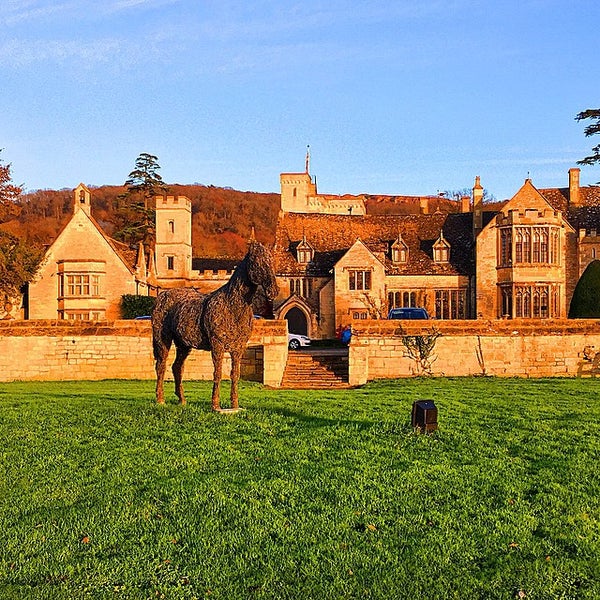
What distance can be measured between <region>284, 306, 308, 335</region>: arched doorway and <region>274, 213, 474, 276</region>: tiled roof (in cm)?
279

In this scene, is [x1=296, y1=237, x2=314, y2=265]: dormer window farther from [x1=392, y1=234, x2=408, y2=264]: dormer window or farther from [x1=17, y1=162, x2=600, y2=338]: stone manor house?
[x1=392, y1=234, x2=408, y2=264]: dormer window

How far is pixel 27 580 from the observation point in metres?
6.16

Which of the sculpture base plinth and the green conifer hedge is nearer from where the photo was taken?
the sculpture base plinth

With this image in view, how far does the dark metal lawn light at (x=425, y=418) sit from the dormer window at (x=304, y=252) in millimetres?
39011

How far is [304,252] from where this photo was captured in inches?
1997

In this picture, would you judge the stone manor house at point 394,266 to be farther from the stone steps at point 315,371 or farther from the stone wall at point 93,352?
the stone wall at point 93,352

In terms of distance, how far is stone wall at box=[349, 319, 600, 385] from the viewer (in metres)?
25.7

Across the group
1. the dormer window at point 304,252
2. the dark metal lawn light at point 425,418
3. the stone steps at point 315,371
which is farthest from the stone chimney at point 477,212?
the dark metal lawn light at point 425,418

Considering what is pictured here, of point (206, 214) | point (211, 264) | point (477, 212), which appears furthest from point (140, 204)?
point (206, 214)

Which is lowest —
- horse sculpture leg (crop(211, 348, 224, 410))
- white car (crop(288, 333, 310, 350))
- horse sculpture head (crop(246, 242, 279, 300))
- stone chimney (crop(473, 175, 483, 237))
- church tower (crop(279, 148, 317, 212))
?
white car (crop(288, 333, 310, 350))

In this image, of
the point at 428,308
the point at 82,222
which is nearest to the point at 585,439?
the point at 428,308

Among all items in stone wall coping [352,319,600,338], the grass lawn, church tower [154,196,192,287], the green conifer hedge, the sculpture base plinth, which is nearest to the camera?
the grass lawn

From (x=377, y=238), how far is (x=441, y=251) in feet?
17.3

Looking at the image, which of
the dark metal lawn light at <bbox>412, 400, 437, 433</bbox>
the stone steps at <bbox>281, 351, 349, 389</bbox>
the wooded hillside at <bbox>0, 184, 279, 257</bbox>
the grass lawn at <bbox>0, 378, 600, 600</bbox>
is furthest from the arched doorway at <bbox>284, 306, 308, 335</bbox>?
the wooded hillside at <bbox>0, 184, 279, 257</bbox>
